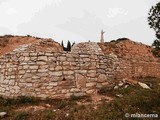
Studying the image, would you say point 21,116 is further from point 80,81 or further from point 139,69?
point 139,69

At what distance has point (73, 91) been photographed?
8.79 m

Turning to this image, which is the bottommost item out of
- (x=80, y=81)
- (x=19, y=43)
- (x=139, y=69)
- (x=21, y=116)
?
(x=21, y=116)

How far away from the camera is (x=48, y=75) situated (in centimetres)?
862

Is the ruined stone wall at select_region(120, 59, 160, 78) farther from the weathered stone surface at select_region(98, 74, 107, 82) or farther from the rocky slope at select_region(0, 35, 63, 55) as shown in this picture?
the rocky slope at select_region(0, 35, 63, 55)

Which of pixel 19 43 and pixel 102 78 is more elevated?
pixel 19 43

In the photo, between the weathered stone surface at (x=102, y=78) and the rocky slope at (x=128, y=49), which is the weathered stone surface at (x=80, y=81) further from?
the rocky slope at (x=128, y=49)

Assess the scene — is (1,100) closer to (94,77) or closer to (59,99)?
(59,99)

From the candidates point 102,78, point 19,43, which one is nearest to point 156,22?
point 102,78

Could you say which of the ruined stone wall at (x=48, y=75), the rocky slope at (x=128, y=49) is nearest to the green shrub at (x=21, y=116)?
the ruined stone wall at (x=48, y=75)

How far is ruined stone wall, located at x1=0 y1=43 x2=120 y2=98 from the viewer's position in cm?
859

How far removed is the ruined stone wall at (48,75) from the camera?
28.2 ft

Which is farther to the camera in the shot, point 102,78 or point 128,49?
point 128,49

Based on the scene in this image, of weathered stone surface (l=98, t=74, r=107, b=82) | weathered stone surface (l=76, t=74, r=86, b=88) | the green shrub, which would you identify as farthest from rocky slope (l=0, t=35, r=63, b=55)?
the green shrub

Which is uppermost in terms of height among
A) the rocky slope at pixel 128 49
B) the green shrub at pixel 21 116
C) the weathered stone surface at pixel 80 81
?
the rocky slope at pixel 128 49
